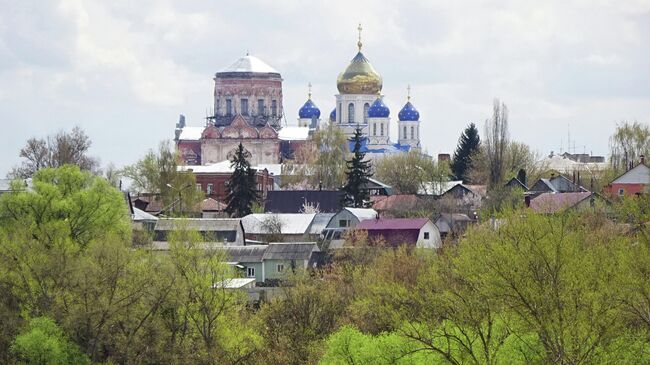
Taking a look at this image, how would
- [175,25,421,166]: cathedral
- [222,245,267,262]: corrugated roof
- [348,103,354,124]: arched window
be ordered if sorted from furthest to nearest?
1. [348,103,354,124]: arched window
2. [175,25,421,166]: cathedral
3. [222,245,267,262]: corrugated roof

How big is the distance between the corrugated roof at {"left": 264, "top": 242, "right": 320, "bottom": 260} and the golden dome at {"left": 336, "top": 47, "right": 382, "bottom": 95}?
8054 centimetres

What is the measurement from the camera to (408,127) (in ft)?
504

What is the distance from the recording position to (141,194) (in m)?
100

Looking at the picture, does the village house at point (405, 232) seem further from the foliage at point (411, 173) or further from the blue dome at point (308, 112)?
the blue dome at point (308, 112)

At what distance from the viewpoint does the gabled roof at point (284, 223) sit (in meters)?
80.0

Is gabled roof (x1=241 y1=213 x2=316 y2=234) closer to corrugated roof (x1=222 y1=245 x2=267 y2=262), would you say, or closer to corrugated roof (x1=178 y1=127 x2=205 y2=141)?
corrugated roof (x1=222 y1=245 x2=267 y2=262)

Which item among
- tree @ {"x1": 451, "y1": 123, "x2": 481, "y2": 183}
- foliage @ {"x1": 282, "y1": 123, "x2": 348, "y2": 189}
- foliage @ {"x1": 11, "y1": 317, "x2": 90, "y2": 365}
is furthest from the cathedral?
foliage @ {"x1": 11, "y1": 317, "x2": 90, "y2": 365}

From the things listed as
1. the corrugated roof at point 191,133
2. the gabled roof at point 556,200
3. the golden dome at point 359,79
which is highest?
the golden dome at point 359,79

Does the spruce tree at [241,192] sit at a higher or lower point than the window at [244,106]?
lower

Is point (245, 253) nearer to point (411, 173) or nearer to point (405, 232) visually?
point (405, 232)

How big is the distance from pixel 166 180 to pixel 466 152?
21127 millimetres

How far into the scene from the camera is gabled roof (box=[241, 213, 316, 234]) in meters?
80.0

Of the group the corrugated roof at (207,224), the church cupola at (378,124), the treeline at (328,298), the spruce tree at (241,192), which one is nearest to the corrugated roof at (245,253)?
the corrugated roof at (207,224)

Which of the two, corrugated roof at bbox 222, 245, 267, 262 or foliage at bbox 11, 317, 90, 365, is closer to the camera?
foliage at bbox 11, 317, 90, 365
